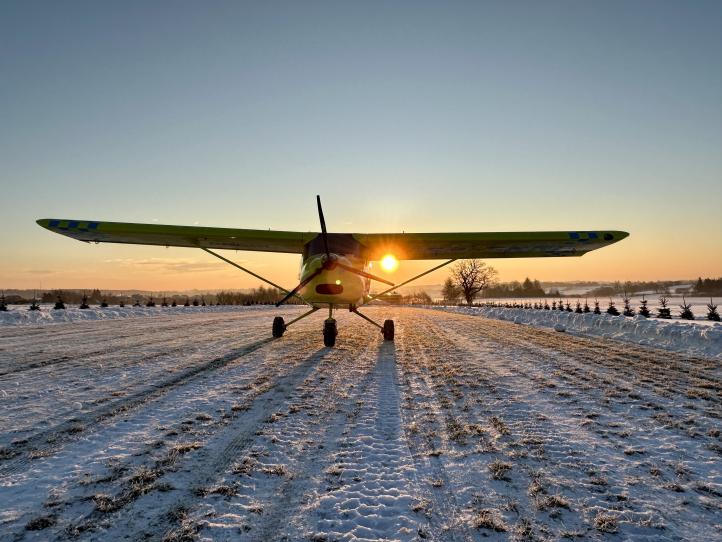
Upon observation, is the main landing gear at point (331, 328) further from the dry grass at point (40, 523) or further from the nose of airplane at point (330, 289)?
the dry grass at point (40, 523)

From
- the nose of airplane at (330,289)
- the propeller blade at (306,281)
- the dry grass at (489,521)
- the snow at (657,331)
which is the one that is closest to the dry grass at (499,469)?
the dry grass at (489,521)

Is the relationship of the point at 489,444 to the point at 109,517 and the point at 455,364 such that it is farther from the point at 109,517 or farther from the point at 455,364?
the point at 455,364

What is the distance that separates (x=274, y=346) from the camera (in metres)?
8.86

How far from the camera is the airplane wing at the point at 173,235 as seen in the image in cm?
917

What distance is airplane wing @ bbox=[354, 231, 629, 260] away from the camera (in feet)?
30.8

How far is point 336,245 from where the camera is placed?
9320 mm

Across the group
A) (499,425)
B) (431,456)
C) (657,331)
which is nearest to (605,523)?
(431,456)

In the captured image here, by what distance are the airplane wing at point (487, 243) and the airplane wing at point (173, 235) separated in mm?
2221

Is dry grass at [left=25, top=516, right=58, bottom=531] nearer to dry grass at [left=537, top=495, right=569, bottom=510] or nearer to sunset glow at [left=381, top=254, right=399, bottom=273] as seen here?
dry grass at [left=537, top=495, right=569, bottom=510]

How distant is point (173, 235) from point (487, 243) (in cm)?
852

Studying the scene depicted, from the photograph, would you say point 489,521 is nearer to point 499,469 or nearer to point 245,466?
point 499,469

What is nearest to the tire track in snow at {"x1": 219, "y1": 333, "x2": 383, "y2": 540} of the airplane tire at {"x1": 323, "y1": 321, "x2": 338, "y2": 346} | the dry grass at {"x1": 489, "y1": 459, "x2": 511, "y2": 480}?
the dry grass at {"x1": 489, "y1": 459, "x2": 511, "y2": 480}

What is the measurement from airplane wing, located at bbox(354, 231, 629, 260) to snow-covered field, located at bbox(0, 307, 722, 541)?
13.6 feet

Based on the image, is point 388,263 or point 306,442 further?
point 388,263
